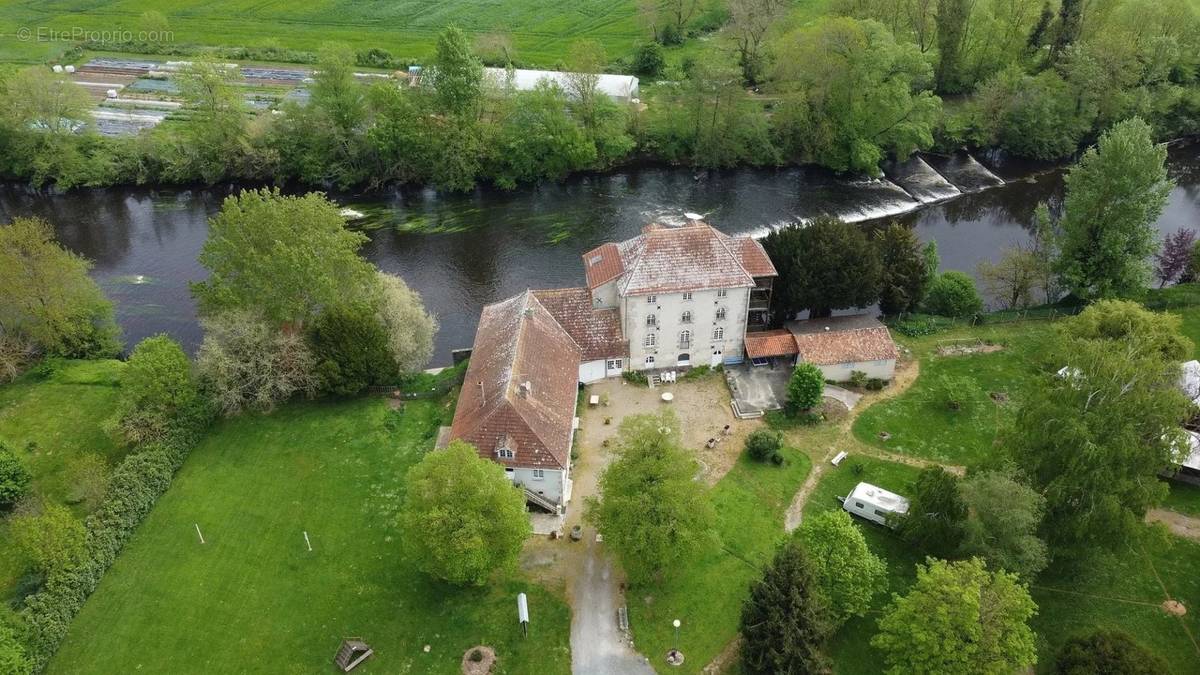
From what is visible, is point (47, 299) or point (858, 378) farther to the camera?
point (47, 299)

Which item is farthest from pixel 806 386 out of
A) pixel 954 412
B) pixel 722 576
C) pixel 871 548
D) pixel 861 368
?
pixel 722 576

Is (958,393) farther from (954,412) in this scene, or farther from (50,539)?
(50,539)

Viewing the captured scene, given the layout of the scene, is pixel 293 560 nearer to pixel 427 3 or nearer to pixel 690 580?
pixel 690 580

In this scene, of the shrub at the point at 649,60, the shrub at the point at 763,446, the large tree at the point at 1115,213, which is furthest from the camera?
the shrub at the point at 649,60

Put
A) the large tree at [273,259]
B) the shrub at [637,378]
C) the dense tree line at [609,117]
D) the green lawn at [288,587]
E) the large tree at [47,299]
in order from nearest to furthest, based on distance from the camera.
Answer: the green lawn at [288,587] < the large tree at [273,259] < the shrub at [637,378] < the large tree at [47,299] < the dense tree line at [609,117]

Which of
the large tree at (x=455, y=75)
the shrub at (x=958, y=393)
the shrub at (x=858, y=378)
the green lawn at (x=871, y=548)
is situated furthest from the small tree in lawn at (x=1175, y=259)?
the large tree at (x=455, y=75)

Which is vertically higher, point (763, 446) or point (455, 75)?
point (455, 75)

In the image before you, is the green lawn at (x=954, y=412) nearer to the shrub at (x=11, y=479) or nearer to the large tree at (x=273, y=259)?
the large tree at (x=273, y=259)

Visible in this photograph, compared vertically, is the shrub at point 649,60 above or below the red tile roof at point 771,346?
above
